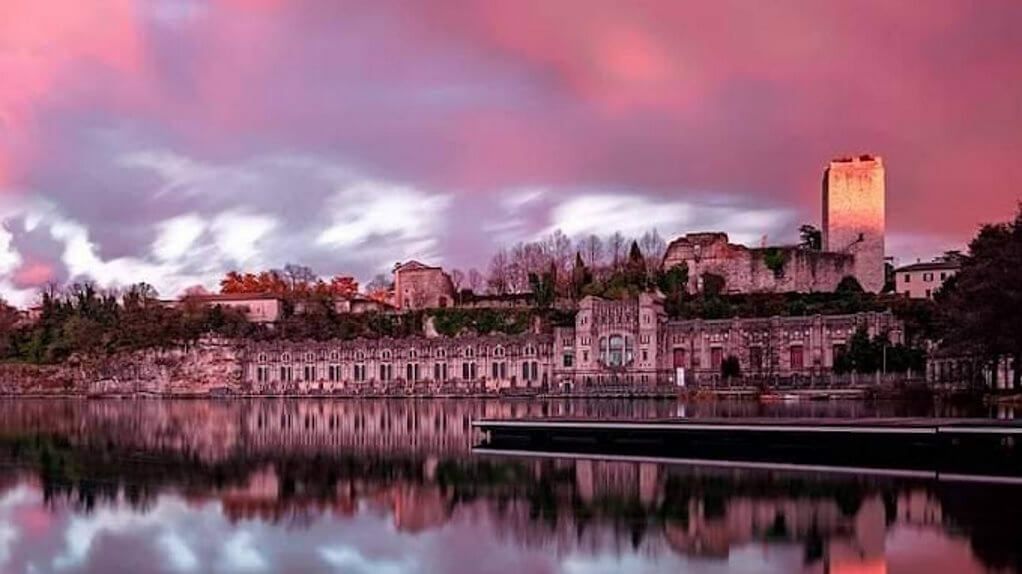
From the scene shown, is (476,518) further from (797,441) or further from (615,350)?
(615,350)

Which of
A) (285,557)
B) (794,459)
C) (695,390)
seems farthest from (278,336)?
(285,557)

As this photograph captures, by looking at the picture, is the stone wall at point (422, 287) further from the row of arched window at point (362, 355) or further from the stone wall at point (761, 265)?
the stone wall at point (761, 265)

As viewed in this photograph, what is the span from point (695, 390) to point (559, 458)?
5025 centimetres

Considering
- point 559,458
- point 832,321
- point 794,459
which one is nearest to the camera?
point 794,459

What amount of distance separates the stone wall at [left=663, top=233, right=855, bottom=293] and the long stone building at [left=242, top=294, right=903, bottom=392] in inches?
586

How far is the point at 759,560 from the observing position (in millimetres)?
15203

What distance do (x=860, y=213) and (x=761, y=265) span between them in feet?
36.1

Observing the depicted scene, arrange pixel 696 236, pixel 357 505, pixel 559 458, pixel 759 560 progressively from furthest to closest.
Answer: pixel 696 236, pixel 559 458, pixel 357 505, pixel 759 560

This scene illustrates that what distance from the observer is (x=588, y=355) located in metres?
93.7

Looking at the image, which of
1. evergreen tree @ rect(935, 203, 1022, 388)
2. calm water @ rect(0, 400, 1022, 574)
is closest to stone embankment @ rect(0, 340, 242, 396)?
evergreen tree @ rect(935, 203, 1022, 388)

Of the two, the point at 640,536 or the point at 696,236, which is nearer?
the point at 640,536

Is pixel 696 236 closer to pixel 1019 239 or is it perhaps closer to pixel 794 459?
pixel 1019 239

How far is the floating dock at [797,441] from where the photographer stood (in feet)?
88.2

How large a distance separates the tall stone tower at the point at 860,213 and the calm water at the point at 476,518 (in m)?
80.9
